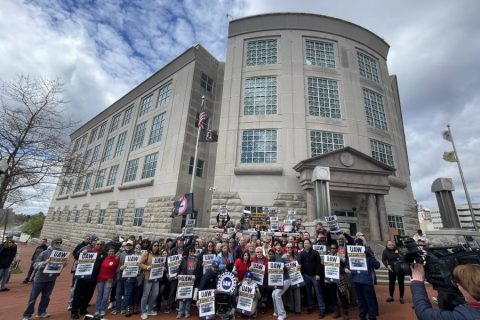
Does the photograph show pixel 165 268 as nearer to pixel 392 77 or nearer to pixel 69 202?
pixel 392 77

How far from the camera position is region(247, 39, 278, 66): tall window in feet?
71.6

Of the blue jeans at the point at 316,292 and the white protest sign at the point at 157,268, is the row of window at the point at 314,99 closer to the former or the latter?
the blue jeans at the point at 316,292

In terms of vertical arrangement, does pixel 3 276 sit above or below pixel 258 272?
below

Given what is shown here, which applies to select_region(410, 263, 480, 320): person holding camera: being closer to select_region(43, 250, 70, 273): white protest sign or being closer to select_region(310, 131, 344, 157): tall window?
select_region(43, 250, 70, 273): white protest sign

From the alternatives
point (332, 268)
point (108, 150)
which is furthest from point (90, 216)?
point (332, 268)

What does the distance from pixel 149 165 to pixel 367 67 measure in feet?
76.1

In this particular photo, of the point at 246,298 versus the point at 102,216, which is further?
the point at 102,216

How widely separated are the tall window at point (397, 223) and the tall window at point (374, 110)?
25.1ft

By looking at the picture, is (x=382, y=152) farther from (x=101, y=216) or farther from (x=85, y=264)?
(x=101, y=216)

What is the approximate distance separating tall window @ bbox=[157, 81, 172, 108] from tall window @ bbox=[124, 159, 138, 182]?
6.78m

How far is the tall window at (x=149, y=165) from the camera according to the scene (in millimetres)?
23048

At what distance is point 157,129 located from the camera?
82.2ft

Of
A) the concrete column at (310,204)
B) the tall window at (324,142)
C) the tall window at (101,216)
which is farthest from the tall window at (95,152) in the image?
the concrete column at (310,204)

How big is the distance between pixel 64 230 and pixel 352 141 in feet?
127
